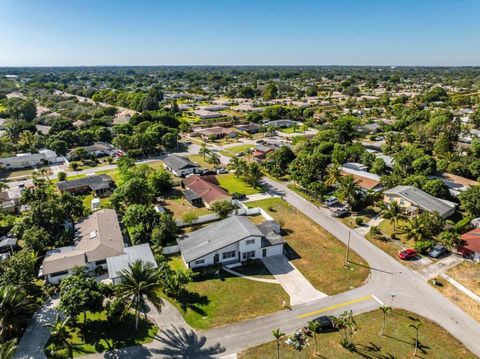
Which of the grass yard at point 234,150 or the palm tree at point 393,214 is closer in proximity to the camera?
the palm tree at point 393,214

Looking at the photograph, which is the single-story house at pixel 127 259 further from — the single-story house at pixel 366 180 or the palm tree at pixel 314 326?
the single-story house at pixel 366 180

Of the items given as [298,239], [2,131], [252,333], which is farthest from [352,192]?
[2,131]

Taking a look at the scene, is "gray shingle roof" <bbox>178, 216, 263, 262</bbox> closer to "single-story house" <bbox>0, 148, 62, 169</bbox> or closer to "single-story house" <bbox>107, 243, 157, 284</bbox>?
"single-story house" <bbox>107, 243, 157, 284</bbox>

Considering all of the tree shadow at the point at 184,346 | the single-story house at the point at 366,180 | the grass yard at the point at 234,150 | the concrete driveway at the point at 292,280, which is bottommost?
the tree shadow at the point at 184,346

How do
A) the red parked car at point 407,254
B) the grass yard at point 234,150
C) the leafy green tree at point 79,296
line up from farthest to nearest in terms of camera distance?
1. the grass yard at point 234,150
2. the red parked car at point 407,254
3. the leafy green tree at point 79,296

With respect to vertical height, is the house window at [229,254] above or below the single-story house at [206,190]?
below

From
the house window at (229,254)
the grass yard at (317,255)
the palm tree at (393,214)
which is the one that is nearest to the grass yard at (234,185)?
the grass yard at (317,255)
